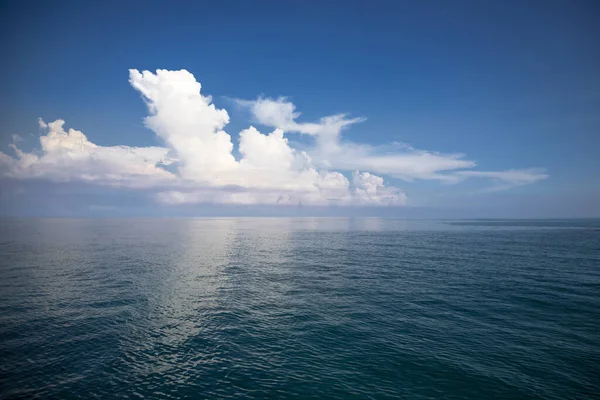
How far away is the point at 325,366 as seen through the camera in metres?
28.4

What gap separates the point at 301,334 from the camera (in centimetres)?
3519

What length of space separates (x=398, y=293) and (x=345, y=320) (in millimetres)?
16089

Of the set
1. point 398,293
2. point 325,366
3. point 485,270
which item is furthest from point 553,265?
point 325,366

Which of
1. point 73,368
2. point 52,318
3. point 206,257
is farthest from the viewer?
point 206,257

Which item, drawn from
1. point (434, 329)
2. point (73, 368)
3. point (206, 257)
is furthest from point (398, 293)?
point (206, 257)

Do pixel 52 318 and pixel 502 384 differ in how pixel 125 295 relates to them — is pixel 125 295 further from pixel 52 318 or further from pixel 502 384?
pixel 502 384

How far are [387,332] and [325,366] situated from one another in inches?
431

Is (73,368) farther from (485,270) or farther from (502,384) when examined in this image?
(485,270)

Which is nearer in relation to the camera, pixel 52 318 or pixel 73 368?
pixel 73 368

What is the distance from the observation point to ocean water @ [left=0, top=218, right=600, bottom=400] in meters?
25.3

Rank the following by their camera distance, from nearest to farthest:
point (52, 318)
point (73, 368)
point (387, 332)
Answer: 1. point (73, 368)
2. point (387, 332)
3. point (52, 318)

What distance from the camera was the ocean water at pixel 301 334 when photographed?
25266 mm

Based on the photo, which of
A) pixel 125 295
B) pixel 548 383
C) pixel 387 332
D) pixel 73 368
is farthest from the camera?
pixel 125 295

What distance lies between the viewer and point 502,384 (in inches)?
994
